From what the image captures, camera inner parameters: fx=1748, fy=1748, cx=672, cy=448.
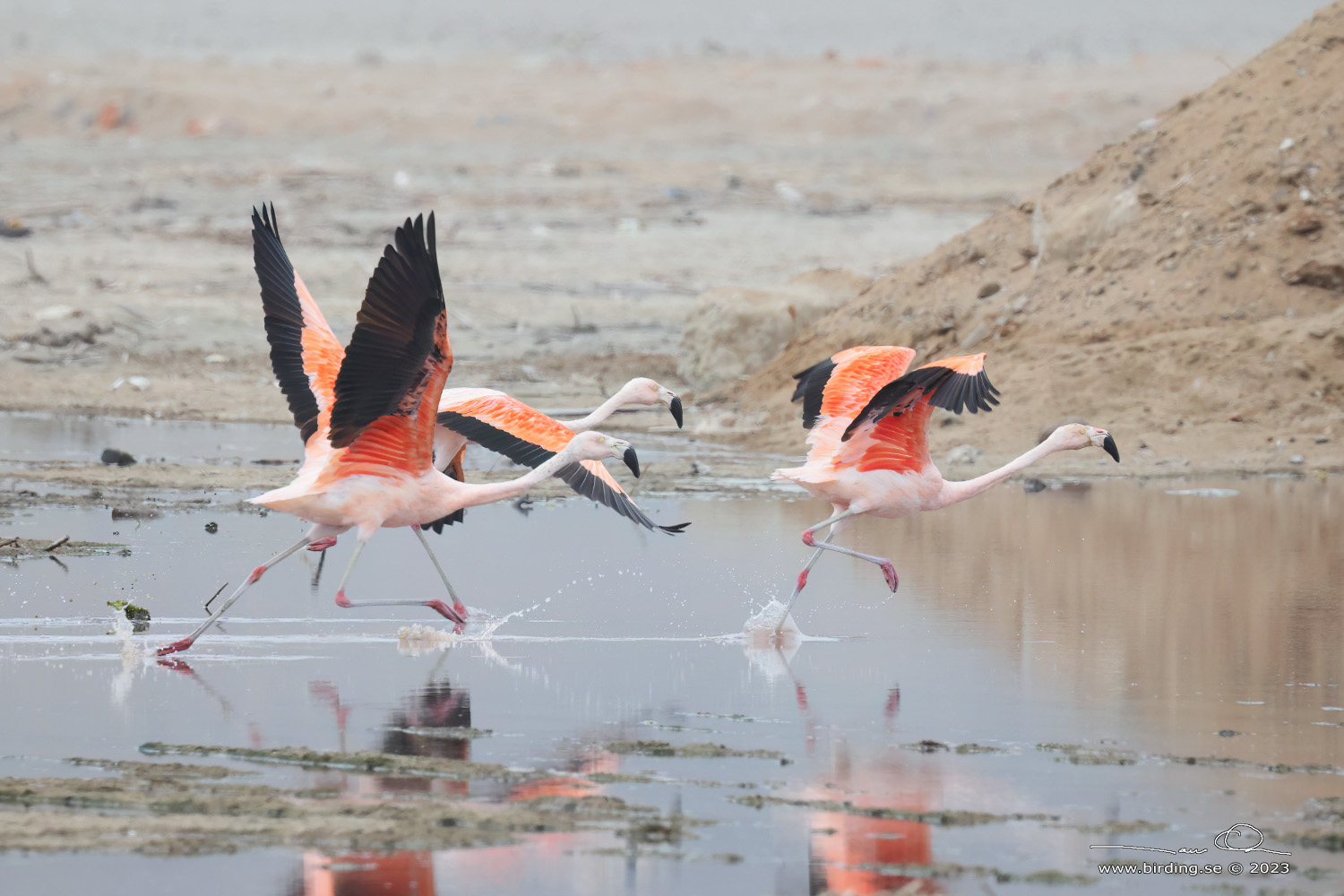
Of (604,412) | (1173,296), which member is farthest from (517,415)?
(1173,296)

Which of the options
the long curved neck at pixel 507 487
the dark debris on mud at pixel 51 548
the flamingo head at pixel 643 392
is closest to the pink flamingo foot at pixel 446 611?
the long curved neck at pixel 507 487

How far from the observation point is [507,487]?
27.5 ft

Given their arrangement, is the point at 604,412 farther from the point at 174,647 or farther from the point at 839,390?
the point at 174,647

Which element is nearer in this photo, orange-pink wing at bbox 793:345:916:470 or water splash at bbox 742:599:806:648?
water splash at bbox 742:599:806:648

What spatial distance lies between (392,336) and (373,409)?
0.44 m

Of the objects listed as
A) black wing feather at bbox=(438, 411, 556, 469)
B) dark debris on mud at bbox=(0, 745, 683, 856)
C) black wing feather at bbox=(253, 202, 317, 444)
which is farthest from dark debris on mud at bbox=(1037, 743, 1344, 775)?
black wing feather at bbox=(253, 202, 317, 444)

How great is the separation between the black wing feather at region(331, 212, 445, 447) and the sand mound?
25.0 ft

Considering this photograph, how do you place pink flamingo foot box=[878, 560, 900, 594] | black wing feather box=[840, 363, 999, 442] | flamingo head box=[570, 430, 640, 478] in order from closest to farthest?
flamingo head box=[570, 430, 640, 478] → black wing feather box=[840, 363, 999, 442] → pink flamingo foot box=[878, 560, 900, 594]

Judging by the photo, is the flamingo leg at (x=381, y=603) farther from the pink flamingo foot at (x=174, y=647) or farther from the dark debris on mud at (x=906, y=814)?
the dark debris on mud at (x=906, y=814)

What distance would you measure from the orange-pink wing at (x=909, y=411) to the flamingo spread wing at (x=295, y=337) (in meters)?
2.71

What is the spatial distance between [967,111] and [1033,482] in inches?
1490

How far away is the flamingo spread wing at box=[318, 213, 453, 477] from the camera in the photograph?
729 cm

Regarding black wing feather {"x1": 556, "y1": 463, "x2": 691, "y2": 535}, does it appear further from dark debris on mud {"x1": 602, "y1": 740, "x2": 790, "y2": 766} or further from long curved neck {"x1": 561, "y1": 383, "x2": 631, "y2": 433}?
dark debris on mud {"x1": 602, "y1": 740, "x2": 790, "y2": 766}

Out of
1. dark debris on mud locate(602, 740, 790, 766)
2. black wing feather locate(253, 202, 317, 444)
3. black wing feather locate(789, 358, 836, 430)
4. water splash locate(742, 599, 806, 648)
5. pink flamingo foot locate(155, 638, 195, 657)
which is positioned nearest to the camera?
dark debris on mud locate(602, 740, 790, 766)
